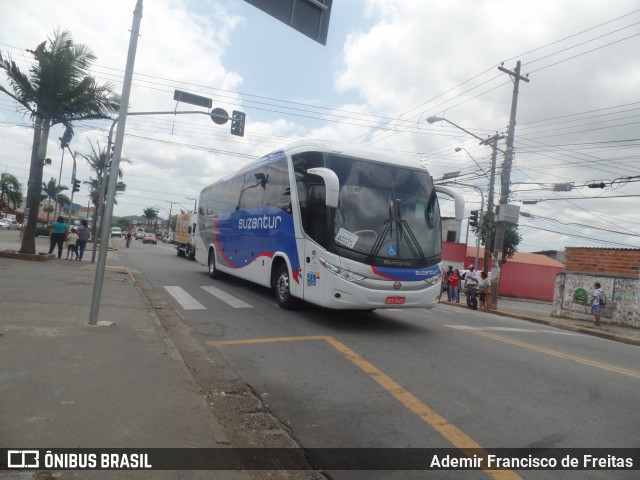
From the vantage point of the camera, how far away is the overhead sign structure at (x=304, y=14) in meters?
5.92

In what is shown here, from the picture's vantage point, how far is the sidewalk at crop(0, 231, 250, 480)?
10.5 ft

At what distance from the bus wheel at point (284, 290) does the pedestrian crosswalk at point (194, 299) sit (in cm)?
85

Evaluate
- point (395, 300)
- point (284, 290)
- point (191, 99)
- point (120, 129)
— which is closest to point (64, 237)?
point (191, 99)

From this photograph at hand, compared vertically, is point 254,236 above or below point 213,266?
above

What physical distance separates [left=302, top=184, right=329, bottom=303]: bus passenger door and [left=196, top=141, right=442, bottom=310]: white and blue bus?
2cm

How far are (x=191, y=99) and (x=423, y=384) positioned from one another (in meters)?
9.37

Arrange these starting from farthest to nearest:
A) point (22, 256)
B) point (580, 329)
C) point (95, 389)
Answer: point (580, 329) → point (22, 256) → point (95, 389)

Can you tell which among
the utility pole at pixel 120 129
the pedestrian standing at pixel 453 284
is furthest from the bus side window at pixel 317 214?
the pedestrian standing at pixel 453 284

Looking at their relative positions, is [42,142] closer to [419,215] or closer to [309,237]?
[309,237]

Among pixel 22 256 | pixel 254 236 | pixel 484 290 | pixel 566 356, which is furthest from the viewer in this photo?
pixel 484 290

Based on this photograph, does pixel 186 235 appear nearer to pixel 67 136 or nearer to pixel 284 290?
pixel 67 136

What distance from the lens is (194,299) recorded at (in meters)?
10.8

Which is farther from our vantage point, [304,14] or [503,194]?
→ [503,194]

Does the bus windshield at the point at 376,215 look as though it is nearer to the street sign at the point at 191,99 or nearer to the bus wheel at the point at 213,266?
the street sign at the point at 191,99
